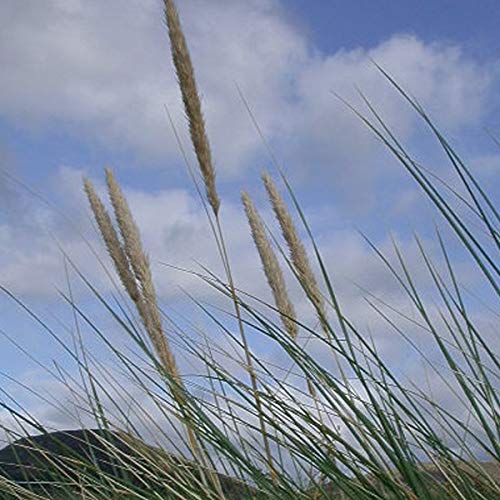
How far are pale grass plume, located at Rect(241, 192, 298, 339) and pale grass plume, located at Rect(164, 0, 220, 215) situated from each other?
0.32 m

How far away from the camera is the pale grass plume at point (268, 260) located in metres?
2.70

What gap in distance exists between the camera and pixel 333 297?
151 centimetres

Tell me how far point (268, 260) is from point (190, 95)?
0.64m

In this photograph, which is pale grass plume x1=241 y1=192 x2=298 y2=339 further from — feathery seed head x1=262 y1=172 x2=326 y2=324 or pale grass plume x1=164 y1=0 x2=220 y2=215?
pale grass plume x1=164 y1=0 x2=220 y2=215

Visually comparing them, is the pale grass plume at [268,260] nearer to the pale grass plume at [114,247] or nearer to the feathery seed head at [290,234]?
the feathery seed head at [290,234]

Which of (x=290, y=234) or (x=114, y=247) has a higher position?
(x=290, y=234)

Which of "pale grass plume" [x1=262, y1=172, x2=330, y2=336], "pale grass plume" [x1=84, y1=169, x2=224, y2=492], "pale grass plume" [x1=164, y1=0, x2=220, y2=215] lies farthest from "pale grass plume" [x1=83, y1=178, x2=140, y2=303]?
"pale grass plume" [x1=262, y1=172, x2=330, y2=336]

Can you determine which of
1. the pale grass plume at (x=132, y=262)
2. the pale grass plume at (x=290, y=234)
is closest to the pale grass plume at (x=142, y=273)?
the pale grass plume at (x=132, y=262)

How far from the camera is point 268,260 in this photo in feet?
9.02

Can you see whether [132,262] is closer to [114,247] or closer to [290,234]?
[114,247]

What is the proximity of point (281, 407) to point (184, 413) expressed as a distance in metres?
0.19

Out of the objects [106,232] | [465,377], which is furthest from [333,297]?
[106,232]

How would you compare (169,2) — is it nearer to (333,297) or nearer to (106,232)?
(106,232)

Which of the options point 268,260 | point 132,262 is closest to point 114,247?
point 132,262
